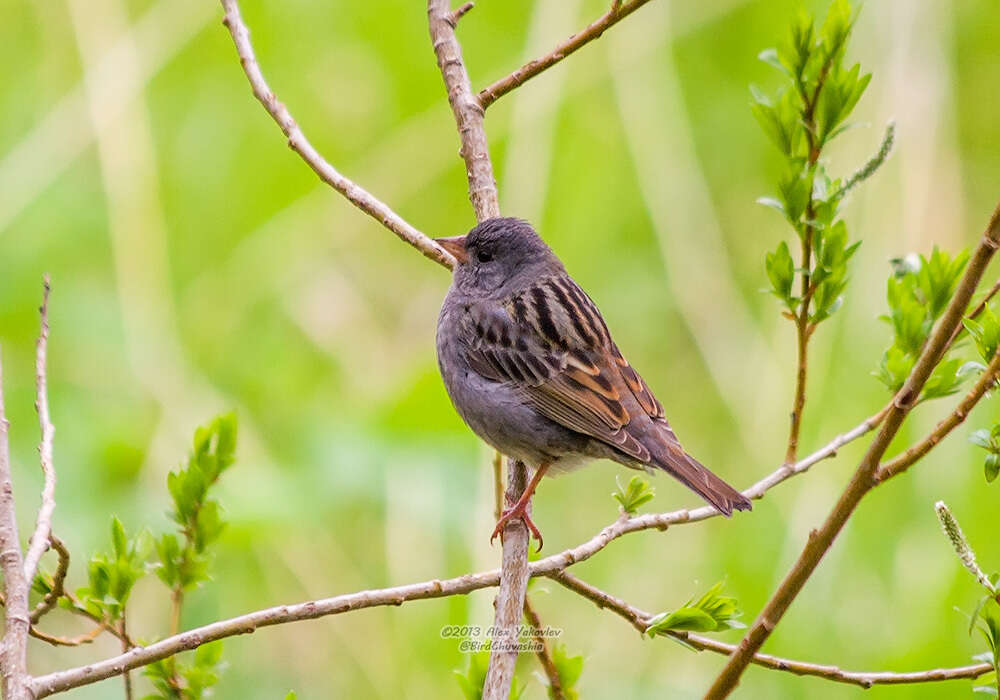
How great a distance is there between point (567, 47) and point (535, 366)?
2.62 feet

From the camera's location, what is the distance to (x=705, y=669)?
2.41m

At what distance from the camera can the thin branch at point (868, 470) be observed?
3.69 feet

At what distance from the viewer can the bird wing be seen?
2.31 meters

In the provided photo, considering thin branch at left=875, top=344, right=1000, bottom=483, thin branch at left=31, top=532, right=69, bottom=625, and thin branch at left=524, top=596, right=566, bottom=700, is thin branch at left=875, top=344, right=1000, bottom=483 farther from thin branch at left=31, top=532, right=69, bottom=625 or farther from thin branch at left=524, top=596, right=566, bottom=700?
thin branch at left=31, top=532, right=69, bottom=625

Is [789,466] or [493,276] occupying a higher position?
[493,276]

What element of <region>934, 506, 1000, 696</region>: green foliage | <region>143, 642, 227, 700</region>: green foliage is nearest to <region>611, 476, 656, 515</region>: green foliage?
<region>934, 506, 1000, 696</region>: green foliage

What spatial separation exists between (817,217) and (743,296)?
1.28m

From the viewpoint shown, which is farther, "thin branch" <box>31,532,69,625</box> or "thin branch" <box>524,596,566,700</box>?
"thin branch" <box>524,596,566,700</box>

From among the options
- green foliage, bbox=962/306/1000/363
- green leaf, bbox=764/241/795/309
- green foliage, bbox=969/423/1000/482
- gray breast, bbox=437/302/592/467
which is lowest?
green foliage, bbox=969/423/1000/482

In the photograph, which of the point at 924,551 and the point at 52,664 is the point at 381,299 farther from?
the point at 924,551

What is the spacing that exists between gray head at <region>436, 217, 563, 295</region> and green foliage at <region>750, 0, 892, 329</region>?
32.1 inches

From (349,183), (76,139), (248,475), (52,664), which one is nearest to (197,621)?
(248,475)

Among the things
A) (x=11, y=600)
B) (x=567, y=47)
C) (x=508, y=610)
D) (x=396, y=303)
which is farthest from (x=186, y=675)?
(x=396, y=303)

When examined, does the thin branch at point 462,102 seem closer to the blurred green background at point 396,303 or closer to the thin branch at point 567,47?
the thin branch at point 567,47
